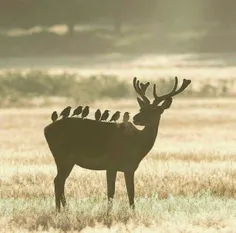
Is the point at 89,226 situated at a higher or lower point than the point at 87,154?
lower

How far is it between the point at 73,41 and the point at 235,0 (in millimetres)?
14379

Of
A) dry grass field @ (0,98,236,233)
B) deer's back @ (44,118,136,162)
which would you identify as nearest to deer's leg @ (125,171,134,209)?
deer's back @ (44,118,136,162)

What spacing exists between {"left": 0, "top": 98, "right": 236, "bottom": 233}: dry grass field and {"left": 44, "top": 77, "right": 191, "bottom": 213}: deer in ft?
2.44

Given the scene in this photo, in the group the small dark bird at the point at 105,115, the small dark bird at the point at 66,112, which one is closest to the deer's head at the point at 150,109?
the small dark bird at the point at 105,115

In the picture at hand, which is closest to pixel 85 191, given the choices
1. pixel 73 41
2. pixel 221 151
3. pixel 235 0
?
pixel 221 151

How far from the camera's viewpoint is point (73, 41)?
6391cm

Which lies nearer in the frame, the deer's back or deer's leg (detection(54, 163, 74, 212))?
the deer's back

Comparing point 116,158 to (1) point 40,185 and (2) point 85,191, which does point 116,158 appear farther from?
(1) point 40,185

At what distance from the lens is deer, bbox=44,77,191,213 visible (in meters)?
12.8

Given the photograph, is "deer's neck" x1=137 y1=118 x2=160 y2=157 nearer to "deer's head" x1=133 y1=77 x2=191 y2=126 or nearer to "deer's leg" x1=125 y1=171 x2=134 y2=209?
"deer's head" x1=133 y1=77 x2=191 y2=126

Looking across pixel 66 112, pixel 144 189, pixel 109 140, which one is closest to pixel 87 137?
pixel 109 140

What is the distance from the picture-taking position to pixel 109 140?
12.8 meters

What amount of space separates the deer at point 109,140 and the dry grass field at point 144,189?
74 cm

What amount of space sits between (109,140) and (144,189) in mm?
5320
